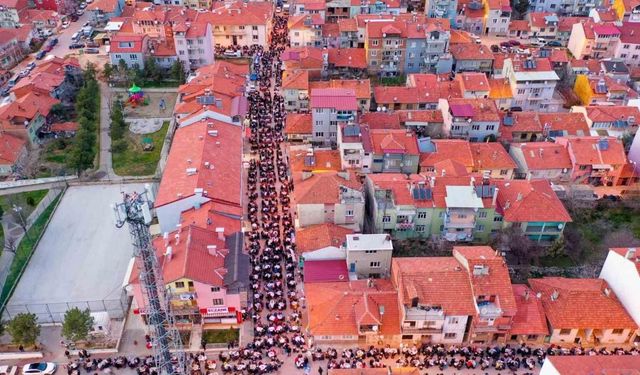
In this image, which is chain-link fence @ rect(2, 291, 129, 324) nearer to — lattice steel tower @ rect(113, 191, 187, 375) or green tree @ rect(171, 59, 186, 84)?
lattice steel tower @ rect(113, 191, 187, 375)

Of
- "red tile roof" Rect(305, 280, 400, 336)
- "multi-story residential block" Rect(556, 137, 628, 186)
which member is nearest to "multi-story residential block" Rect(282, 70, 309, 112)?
A: "multi-story residential block" Rect(556, 137, 628, 186)

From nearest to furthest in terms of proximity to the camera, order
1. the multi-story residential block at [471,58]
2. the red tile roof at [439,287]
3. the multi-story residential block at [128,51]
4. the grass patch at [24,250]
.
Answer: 1. the red tile roof at [439,287]
2. the grass patch at [24,250]
3. the multi-story residential block at [471,58]
4. the multi-story residential block at [128,51]

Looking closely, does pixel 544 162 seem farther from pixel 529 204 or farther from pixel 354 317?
pixel 354 317

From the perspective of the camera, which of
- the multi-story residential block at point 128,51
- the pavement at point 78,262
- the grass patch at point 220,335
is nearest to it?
the grass patch at point 220,335

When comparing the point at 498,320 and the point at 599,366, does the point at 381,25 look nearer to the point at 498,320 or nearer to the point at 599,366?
the point at 498,320

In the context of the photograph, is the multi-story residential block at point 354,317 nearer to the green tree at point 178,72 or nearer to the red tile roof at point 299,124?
the red tile roof at point 299,124

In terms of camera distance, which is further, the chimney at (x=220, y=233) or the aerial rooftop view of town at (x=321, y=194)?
the chimney at (x=220, y=233)

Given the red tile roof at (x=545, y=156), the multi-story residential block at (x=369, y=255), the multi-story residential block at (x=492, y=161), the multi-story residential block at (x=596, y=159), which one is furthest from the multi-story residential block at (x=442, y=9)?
the multi-story residential block at (x=369, y=255)

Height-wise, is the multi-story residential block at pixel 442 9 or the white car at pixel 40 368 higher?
the multi-story residential block at pixel 442 9
